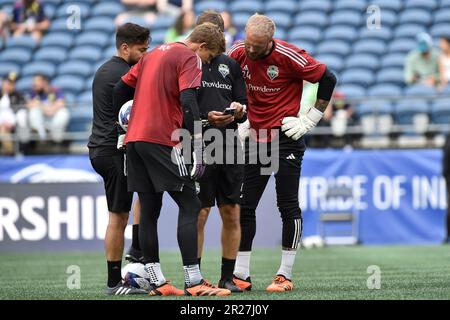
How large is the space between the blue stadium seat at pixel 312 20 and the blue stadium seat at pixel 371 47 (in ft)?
3.88

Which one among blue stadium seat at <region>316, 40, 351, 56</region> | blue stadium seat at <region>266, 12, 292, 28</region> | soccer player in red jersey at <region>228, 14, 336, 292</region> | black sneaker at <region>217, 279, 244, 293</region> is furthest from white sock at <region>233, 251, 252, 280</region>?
blue stadium seat at <region>266, 12, 292, 28</region>

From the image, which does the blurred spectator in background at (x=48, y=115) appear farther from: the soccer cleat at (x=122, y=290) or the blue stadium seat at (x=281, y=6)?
the soccer cleat at (x=122, y=290)

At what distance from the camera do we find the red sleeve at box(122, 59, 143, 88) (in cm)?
725

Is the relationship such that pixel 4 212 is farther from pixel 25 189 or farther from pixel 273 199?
pixel 273 199

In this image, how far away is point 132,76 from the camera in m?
7.29

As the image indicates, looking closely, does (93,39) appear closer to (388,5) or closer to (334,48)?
(334,48)

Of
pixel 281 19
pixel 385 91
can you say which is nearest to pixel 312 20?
pixel 281 19

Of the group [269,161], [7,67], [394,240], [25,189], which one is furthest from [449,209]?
[7,67]

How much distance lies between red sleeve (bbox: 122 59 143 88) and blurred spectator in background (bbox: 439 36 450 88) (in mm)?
10371

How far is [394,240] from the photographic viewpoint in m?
15.1

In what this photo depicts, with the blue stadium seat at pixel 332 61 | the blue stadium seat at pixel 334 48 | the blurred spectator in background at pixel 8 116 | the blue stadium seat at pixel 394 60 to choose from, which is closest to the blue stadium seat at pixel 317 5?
the blue stadium seat at pixel 334 48

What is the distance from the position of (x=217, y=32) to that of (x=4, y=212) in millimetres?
7478

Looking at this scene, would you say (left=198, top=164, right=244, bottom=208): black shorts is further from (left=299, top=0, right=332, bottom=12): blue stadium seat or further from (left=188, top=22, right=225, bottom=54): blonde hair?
(left=299, top=0, right=332, bottom=12): blue stadium seat

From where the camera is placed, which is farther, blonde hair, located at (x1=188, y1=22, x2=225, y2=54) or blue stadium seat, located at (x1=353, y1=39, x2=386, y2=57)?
blue stadium seat, located at (x1=353, y1=39, x2=386, y2=57)
